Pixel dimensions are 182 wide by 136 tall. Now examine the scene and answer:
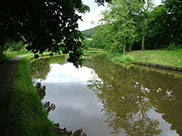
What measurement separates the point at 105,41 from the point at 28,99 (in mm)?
24080

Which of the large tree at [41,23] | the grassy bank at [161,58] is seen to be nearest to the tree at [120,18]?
the grassy bank at [161,58]

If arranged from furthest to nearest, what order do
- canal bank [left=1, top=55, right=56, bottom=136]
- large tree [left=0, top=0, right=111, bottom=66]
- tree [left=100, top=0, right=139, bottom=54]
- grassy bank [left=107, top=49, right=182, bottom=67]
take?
tree [left=100, top=0, right=139, bottom=54]
grassy bank [left=107, top=49, right=182, bottom=67]
canal bank [left=1, top=55, right=56, bottom=136]
large tree [left=0, top=0, right=111, bottom=66]

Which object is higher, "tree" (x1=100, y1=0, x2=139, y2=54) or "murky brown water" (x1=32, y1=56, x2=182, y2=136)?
"tree" (x1=100, y1=0, x2=139, y2=54)

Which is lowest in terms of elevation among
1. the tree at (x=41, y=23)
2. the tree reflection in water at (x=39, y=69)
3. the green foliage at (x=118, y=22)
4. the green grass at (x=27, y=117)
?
the tree reflection in water at (x=39, y=69)

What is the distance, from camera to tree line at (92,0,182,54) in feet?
74.5

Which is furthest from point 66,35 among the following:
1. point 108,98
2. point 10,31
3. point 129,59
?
point 129,59

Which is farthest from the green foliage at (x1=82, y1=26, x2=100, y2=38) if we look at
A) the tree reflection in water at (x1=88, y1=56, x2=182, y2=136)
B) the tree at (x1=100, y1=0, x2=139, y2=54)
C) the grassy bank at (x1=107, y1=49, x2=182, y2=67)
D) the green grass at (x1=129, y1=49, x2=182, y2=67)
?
the green grass at (x1=129, y1=49, x2=182, y2=67)

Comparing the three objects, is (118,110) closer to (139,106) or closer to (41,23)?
(139,106)

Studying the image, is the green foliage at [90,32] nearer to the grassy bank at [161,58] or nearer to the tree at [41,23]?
the tree at [41,23]

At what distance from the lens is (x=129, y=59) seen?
20.0m

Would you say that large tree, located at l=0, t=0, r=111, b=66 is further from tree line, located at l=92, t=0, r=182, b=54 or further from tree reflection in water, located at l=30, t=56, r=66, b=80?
tree line, located at l=92, t=0, r=182, b=54

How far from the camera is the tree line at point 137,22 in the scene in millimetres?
22703

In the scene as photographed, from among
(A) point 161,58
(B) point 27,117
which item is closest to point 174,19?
(A) point 161,58

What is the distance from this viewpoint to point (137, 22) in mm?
27984
